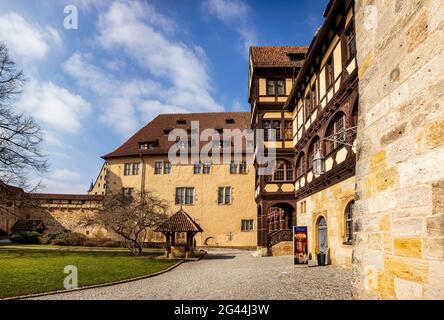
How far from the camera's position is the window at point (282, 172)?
22.4m

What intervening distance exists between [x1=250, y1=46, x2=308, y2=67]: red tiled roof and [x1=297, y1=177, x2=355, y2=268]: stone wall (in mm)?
11192

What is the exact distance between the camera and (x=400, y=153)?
289 cm

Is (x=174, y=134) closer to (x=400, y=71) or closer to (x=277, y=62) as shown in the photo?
(x=277, y=62)

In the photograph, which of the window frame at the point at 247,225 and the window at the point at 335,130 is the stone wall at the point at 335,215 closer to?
the window at the point at 335,130

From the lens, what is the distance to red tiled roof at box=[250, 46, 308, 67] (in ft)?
79.6

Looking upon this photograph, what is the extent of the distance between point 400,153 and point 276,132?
67.3ft

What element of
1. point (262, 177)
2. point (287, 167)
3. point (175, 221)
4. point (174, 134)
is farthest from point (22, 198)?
point (174, 134)

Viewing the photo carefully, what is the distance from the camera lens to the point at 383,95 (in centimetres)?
324

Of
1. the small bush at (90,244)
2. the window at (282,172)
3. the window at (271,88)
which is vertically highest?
the window at (271,88)

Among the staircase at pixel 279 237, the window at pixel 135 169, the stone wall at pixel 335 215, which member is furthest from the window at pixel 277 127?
the window at pixel 135 169

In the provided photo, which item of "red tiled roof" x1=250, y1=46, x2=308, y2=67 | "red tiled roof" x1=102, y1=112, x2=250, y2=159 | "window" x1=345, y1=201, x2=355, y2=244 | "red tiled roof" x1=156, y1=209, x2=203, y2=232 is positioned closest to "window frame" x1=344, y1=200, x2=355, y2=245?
"window" x1=345, y1=201, x2=355, y2=244

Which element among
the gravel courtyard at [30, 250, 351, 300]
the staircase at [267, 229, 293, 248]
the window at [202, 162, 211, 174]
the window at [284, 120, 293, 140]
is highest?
the window at [284, 120, 293, 140]

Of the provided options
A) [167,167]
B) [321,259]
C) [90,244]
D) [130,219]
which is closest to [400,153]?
[321,259]

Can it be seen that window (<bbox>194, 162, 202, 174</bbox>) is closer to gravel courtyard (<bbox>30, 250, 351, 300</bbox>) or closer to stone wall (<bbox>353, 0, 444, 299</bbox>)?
gravel courtyard (<bbox>30, 250, 351, 300</bbox>)
